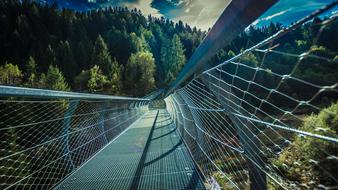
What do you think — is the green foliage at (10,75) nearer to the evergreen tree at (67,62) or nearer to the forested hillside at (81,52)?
the forested hillside at (81,52)

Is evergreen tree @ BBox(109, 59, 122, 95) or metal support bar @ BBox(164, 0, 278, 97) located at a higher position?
evergreen tree @ BBox(109, 59, 122, 95)

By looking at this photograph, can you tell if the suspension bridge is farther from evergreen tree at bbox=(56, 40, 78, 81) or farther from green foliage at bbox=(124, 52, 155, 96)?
evergreen tree at bbox=(56, 40, 78, 81)

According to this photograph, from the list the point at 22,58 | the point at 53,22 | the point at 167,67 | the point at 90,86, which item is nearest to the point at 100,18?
the point at 53,22

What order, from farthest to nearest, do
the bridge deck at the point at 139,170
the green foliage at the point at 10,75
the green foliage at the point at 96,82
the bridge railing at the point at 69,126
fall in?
the green foliage at the point at 96,82 < the green foliage at the point at 10,75 < the bridge deck at the point at 139,170 < the bridge railing at the point at 69,126

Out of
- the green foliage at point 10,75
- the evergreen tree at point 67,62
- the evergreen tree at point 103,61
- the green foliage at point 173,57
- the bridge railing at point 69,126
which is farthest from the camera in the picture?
the green foliage at point 173,57

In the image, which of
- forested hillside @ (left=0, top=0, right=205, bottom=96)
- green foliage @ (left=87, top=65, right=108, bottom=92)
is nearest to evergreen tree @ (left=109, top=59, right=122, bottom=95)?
forested hillside @ (left=0, top=0, right=205, bottom=96)

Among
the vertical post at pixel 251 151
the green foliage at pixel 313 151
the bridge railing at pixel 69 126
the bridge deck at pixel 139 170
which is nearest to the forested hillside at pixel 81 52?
the bridge railing at pixel 69 126

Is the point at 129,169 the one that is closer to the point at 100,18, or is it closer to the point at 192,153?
the point at 192,153

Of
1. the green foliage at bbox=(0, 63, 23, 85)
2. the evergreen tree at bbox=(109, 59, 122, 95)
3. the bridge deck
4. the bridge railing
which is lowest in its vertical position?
the bridge deck
